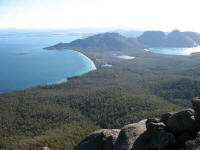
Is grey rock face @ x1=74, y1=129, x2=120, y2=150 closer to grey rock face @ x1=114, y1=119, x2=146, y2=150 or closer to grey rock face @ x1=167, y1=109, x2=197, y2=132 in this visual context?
grey rock face @ x1=114, y1=119, x2=146, y2=150

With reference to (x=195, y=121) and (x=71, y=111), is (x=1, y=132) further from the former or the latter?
(x=195, y=121)

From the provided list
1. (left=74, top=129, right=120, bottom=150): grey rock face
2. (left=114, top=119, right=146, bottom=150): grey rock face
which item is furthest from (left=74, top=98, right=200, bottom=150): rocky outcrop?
(left=74, top=129, right=120, bottom=150): grey rock face

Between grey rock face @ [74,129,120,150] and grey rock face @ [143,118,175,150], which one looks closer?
grey rock face @ [143,118,175,150]

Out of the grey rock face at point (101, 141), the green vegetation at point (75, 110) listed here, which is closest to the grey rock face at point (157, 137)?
the grey rock face at point (101, 141)

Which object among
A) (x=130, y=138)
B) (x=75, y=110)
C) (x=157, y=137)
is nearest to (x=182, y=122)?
(x=157, y=137)

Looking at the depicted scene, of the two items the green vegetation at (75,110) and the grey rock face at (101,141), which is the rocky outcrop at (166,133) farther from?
the green vegetation at (75,110)

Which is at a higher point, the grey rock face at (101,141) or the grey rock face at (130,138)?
the grey rock face at (130,138)

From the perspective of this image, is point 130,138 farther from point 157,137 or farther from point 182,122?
point 182,122
